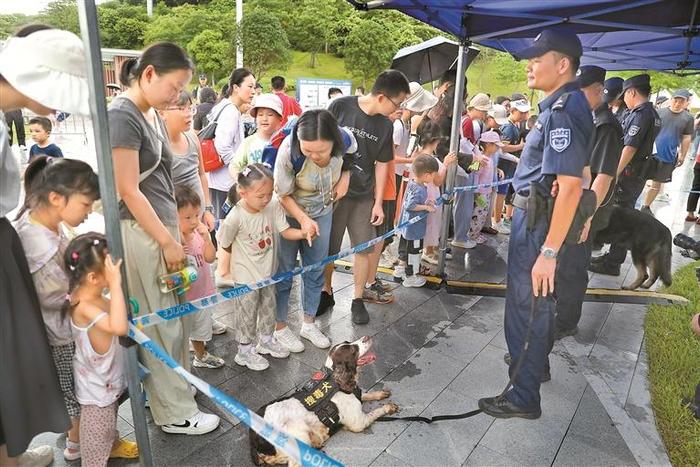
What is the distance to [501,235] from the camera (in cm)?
677

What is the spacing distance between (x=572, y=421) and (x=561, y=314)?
123 cm

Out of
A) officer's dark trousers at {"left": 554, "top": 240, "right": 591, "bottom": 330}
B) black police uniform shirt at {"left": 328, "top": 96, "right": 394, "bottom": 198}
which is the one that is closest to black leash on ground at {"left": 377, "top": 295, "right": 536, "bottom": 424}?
officer's dark trousers at {"left": 554, "top": 240, "right": 591, "bottom": 330}

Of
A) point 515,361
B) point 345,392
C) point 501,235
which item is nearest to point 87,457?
point 345,392

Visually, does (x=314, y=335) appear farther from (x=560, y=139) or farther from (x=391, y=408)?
(x=560, y=139)

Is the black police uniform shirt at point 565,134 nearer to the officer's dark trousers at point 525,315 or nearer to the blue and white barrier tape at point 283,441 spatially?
the officer's dark trousers at point 525,315

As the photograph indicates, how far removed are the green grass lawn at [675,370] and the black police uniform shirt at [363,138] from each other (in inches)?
98.5

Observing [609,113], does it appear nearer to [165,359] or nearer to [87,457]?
[165,359]

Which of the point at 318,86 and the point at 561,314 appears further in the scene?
the point at 318,86

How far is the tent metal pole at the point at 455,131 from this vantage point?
174 inches

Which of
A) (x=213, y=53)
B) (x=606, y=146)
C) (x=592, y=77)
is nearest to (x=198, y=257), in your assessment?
(x=606, y=146)

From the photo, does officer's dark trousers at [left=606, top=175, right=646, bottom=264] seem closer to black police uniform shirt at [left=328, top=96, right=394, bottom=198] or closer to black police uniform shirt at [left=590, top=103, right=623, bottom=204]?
black police uniform shirt at [left=590, top=103, right=623, bottom=204]

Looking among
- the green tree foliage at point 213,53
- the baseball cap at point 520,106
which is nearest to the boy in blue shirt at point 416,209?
the baseball cap at point 520,106

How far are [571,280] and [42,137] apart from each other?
5.62m

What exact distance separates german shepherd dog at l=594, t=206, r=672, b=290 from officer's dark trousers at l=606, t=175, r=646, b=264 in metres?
0.59
